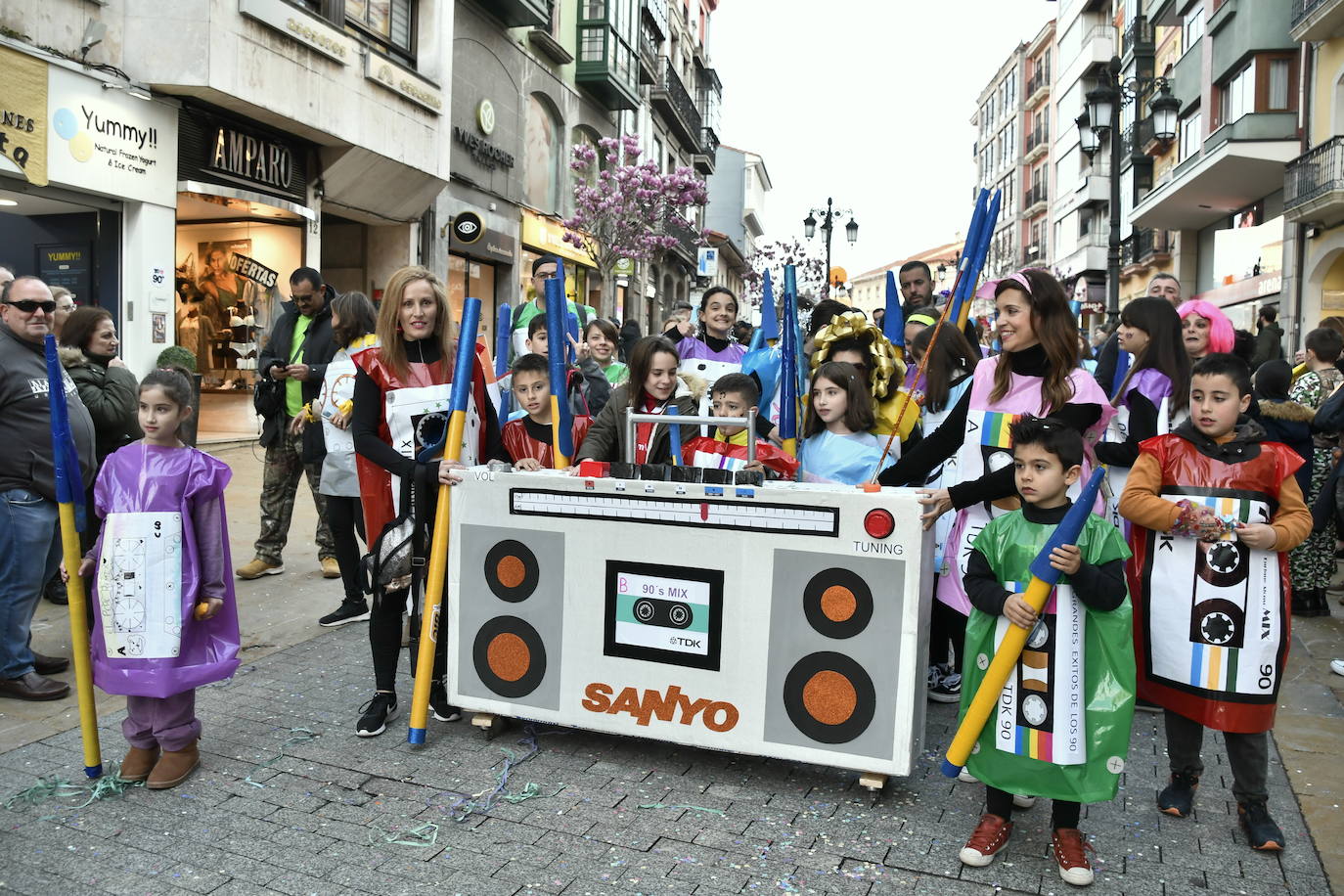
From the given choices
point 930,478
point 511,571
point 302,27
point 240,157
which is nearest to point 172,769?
point 511,571

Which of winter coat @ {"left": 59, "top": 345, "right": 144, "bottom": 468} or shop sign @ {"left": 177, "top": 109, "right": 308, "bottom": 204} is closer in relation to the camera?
winter coat @ {"left": 59, "top": 345, "right": 144, "bottom": 468}

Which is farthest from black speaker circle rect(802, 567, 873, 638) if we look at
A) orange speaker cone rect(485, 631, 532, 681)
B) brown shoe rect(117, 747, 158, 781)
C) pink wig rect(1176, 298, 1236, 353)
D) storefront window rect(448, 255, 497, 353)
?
storefront window rect(448, 255, 497, 353)

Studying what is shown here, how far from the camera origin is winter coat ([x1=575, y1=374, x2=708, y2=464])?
4.61 m

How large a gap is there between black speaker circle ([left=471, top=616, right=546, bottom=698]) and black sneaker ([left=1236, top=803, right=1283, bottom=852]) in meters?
2.47

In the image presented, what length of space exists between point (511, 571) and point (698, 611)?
0.81m

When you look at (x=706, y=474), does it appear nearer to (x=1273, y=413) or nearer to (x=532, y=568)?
(x=532, y=568)

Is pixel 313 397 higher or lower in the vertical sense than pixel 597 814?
higher

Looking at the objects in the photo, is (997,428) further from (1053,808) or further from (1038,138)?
(1038,138)

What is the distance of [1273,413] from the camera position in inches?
250

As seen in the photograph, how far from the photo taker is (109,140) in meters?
10.9

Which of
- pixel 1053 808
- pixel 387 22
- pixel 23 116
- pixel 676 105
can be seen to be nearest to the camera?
pixel 1053 808

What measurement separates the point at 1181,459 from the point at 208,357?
13.4 metres

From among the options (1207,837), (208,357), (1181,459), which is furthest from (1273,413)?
(208,357)

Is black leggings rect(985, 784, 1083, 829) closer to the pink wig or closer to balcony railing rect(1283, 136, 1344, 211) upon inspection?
the pink wig
